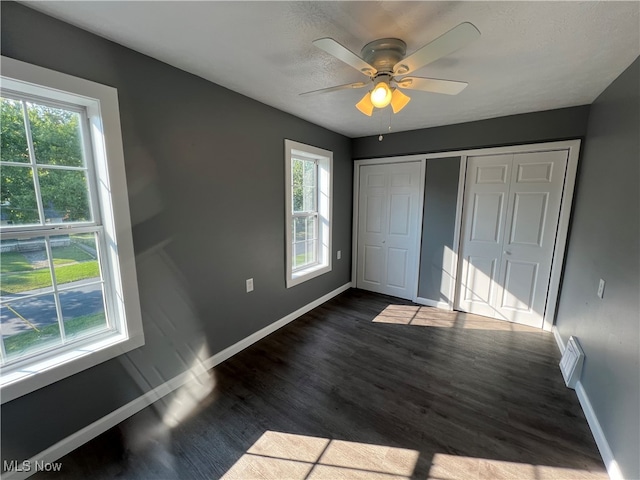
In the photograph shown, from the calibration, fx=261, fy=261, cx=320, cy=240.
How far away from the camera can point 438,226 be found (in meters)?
3.51

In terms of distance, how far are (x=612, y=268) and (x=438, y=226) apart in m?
1.85

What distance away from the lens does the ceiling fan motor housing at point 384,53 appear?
1486mm

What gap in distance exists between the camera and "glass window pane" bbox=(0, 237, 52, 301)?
136 cm

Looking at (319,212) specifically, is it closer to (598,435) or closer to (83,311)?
(83,311)

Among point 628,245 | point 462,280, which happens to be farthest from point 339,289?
point 628,245

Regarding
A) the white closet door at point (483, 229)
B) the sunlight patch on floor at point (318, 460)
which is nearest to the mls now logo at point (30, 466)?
the sunlight patch on floor at point (318, 460)

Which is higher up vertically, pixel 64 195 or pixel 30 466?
pixel 64 195

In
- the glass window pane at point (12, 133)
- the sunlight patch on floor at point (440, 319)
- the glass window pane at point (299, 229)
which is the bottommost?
the sunlight patch on floor at point (440, 319)

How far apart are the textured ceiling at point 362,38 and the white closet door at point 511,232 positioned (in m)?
0.83

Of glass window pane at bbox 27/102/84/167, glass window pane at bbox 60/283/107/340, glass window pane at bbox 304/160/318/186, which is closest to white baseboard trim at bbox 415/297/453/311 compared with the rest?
glass window pane at bbox 304/160/318/186

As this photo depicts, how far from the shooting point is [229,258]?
240 cm

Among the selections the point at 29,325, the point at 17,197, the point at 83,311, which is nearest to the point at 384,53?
the point at 17,197

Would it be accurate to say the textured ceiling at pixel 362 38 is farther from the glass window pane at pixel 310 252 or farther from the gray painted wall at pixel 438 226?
the glass window pane at pixel 310 252

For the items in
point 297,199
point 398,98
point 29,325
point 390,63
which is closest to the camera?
point 29,325
